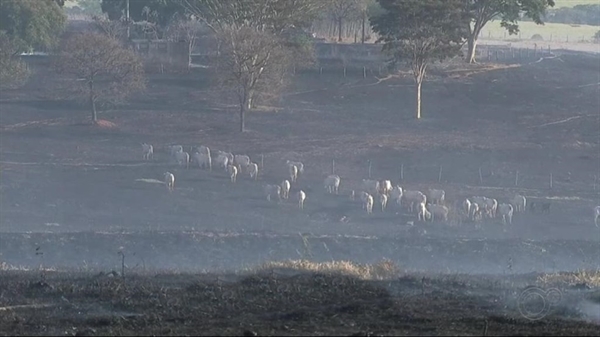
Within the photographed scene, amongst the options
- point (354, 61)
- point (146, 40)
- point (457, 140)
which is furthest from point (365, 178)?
point (146, 40)

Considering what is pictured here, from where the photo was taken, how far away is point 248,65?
5628 centimetres

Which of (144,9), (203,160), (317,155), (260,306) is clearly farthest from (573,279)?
(144,9)

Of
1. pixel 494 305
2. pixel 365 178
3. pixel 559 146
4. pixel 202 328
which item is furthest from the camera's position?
pixel 559 146

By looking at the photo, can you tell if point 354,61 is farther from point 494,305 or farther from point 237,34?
point 494,305

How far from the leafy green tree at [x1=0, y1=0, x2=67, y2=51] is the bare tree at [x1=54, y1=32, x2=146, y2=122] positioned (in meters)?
8.35

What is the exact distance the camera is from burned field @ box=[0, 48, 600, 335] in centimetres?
2045

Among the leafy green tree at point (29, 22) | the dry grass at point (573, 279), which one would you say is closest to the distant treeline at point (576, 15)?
the leafy green tree at point (29, 22)

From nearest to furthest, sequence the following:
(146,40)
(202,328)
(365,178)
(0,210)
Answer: (202,328) → (0,210) → (365,178) → (146,40)

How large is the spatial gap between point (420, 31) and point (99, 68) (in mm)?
14891

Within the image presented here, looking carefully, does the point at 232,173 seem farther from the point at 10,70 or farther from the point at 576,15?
the point at 576,15

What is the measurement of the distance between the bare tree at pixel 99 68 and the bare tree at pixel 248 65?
4.62 meters

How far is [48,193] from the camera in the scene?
4222 cm

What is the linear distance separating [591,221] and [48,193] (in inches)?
694

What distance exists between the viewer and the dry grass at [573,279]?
77.0 ft
